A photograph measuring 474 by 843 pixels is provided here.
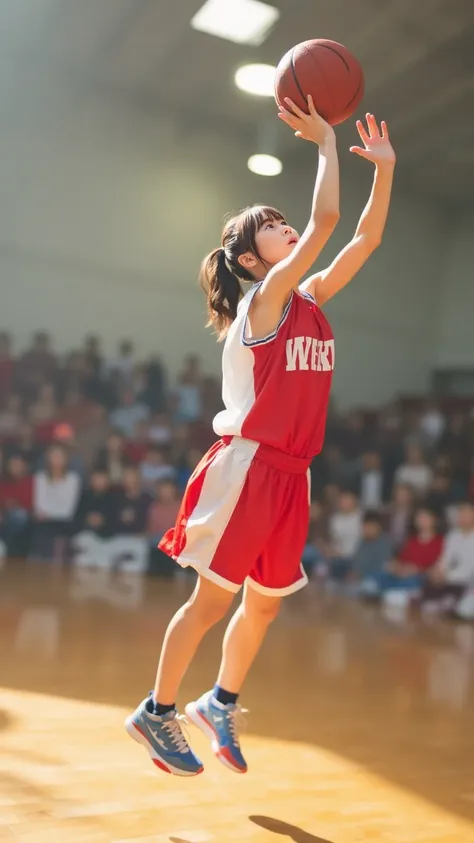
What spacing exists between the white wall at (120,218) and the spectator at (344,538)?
11.7ft

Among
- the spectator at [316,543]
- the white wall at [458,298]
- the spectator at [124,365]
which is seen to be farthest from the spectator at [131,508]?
the white wall at [458,298]

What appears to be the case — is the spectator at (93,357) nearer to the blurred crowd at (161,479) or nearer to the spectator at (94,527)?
the blurred crowd at (161,479)

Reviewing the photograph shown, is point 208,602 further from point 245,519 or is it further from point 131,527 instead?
point 131,527

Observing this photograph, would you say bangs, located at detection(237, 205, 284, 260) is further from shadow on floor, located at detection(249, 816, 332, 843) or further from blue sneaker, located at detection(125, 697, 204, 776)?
shadow on floor, located at detection(249, 816, 332, 843)

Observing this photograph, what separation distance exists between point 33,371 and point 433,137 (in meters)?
4.95

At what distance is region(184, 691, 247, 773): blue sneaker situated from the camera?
6.40ft

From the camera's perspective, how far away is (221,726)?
2014 millimetres

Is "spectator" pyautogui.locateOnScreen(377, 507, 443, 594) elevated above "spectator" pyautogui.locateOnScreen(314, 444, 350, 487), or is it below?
below

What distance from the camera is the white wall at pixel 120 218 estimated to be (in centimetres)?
922

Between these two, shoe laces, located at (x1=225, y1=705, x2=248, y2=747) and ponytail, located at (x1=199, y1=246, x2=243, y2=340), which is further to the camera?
ponytail, located at (x1=199, y1=246, x2=243, y2=340)

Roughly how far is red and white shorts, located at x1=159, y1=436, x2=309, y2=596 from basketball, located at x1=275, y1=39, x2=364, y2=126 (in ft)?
2.64

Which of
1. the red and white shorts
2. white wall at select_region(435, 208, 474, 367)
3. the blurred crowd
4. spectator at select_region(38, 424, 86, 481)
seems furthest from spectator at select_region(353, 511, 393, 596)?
white wall at select_region(435, 208, 474, 367)

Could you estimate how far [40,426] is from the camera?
7762 millimetres

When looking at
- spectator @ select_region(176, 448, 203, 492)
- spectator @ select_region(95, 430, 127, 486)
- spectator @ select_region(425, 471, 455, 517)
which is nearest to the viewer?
spectator @ select_region(425, 471, 455, 517)
